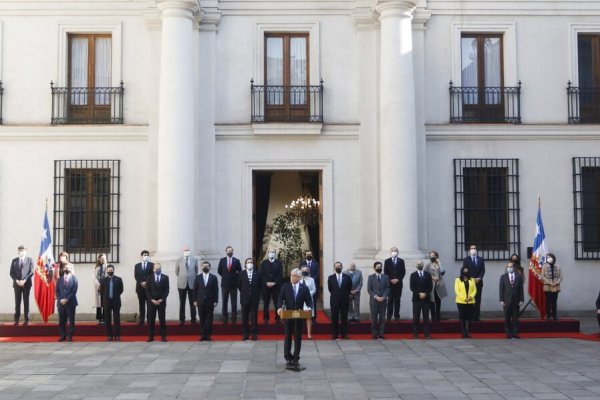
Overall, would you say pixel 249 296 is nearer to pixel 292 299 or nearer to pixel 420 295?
pixel 420 295

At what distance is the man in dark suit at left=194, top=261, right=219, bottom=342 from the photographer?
58.4ft

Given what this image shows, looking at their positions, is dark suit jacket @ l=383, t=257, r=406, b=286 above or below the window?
below

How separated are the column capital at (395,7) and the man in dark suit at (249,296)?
7689mm

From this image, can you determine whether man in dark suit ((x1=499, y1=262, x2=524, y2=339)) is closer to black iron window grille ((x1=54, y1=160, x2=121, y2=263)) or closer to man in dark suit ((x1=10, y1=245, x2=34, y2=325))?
black iron window grille ((x1=54, y1=160, x2=121, y2=263))

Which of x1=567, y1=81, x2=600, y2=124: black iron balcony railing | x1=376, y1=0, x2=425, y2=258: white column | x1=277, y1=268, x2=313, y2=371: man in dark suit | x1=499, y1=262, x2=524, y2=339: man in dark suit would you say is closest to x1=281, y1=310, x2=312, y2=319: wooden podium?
x1=277, y1=268, x2=313, y2=371: man in dark suit

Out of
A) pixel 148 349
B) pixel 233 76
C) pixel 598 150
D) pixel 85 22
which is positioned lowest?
pixel 148 349

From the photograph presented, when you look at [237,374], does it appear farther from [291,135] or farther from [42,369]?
[291,135]

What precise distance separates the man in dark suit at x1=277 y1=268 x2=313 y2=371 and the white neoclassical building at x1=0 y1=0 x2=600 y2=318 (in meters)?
7.12

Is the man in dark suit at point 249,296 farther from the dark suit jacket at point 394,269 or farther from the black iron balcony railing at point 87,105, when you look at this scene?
the black iron balcony railing at point 87,105

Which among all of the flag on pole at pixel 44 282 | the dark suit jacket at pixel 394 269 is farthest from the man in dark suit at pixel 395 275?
the flag on pole at pixel 44 282

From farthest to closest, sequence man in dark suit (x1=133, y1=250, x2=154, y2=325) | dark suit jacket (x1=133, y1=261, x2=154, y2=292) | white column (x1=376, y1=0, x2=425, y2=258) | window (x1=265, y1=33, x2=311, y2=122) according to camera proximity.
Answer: window (x1=265, y1=33, x2=311, y2=122) → white column (x1=376, y1=0, x2=425, y2=258) → dark suit jacket (x1=133, y1=261, x2=154, y2=292) → man in dark suit (x1=133, y1=250, x2=154, y2=325)

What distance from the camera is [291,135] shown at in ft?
70.6

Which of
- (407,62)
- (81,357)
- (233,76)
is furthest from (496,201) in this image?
(81,357)

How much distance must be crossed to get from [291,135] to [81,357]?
29.0ft
